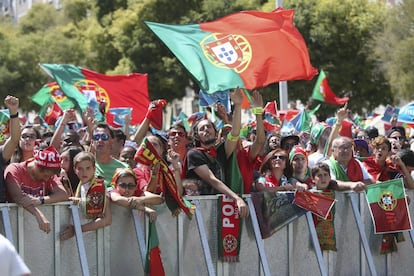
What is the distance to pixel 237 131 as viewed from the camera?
920 cm

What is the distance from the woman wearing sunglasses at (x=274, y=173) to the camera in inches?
385

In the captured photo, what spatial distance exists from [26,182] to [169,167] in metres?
1.50

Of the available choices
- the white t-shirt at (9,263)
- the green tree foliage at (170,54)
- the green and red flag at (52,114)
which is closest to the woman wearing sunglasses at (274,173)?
the white t-shirt at (9,263)

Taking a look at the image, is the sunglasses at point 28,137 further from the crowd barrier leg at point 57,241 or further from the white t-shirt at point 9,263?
the white t-shirt at point 9,263

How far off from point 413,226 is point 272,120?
14.4 ft

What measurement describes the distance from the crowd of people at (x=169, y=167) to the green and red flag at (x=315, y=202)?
97 mm

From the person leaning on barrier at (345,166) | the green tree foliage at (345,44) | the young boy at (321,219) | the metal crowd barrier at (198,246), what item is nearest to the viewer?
the metal crowd barrier at (198,246)

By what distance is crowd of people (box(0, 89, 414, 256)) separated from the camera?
8172 millimetres

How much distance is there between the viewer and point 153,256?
342 inches

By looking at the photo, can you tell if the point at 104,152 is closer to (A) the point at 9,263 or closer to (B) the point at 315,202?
(B) the point at 315,202

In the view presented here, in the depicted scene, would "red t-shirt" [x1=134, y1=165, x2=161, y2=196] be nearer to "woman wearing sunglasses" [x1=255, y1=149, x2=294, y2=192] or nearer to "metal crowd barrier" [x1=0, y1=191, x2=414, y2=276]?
"metal crowd barrier" [x1=0, y1=191, x2=414, y2=276]

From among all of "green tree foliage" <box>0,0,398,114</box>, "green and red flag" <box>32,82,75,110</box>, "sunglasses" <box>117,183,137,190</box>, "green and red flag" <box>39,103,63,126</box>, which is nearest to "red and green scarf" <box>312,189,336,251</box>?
"sunglasses" <box>117,183,137,190</box>

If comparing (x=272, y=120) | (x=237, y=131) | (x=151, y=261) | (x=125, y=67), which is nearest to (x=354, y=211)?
(x=237, y=131)

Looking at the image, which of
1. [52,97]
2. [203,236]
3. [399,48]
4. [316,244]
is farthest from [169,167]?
[399,48]
